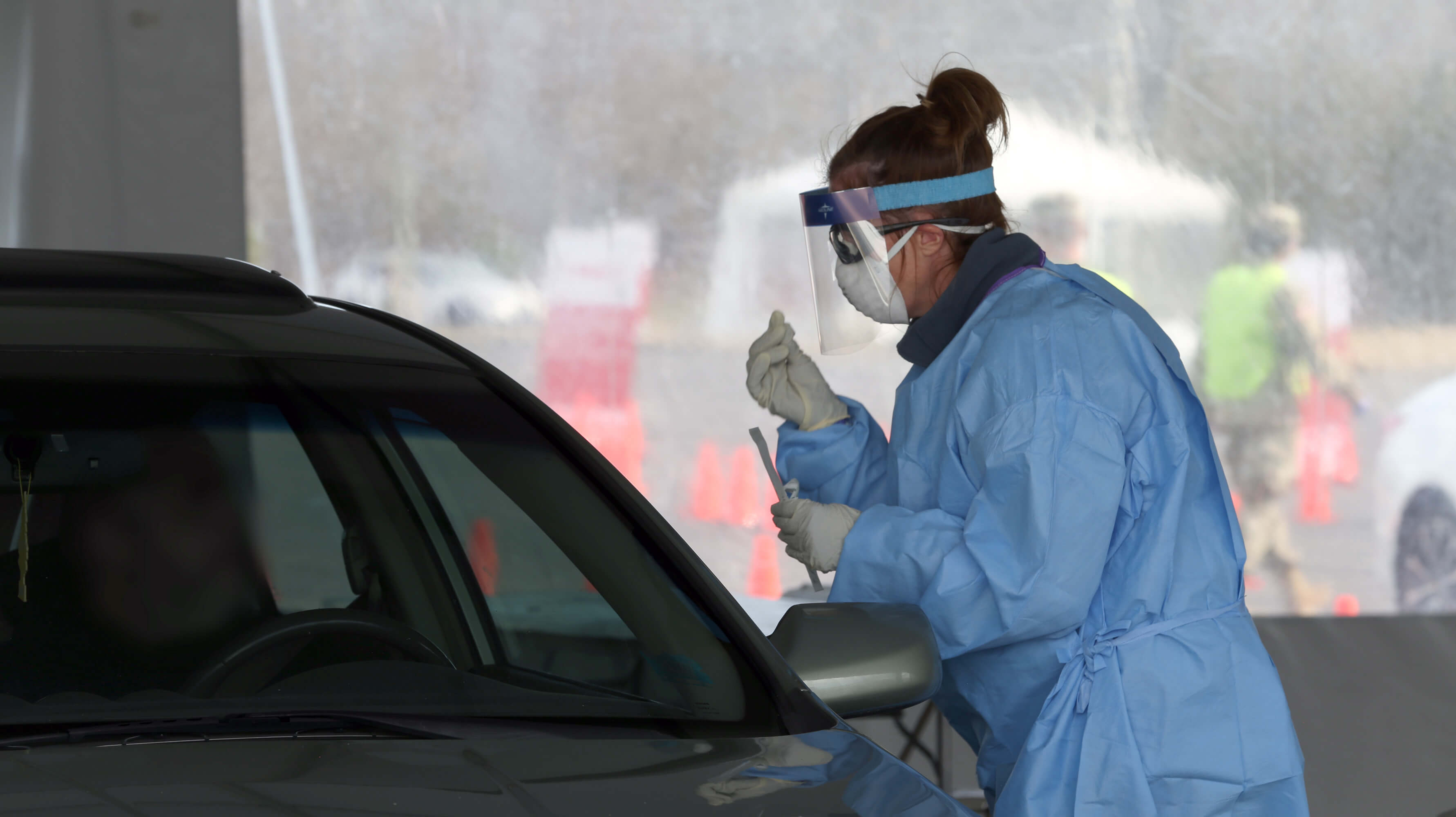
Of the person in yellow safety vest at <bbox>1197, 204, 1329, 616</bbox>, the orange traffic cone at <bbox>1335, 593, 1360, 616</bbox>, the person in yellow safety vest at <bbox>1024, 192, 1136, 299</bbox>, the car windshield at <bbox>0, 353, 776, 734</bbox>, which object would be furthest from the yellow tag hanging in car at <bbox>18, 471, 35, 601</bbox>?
the orange traffic cone at <bbox>1335, 593, 1360, 616</bbox>

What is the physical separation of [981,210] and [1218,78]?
4.02m

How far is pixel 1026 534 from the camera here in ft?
5.23

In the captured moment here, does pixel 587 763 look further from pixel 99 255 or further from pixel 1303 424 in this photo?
pixel 1303 424

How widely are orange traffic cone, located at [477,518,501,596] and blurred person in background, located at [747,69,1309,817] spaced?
0.49m

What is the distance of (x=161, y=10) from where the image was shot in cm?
419

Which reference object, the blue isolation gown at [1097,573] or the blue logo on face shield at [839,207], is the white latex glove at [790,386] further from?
the blue isolation gown at [1097,573]

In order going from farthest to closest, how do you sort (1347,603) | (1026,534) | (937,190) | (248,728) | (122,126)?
(1347,603) < (122,126) < (937,190) < (1026,534) < (248,728)

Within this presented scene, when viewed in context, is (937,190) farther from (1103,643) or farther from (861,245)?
(1103,643)

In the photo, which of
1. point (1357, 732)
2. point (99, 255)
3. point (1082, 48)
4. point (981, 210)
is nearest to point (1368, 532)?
point (1357, 732)

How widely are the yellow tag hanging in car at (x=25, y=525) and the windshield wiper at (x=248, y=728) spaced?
23 cm

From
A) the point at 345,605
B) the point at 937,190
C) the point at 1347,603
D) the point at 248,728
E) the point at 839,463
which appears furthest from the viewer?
the point at 1347,603

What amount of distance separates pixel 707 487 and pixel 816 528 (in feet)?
12.4

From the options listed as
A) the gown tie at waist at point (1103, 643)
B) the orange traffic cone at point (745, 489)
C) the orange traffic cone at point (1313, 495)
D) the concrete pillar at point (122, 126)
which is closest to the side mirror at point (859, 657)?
the gown tie at waist at point (1103, 643)

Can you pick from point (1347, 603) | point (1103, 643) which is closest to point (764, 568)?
point (1347, 603)
